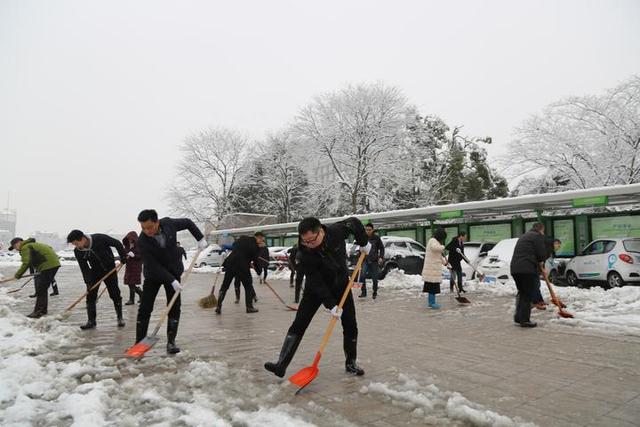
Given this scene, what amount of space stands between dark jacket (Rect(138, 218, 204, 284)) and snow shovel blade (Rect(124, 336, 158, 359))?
691 millimetres

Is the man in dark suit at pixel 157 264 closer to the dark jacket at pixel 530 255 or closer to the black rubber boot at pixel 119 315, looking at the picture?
the black rubber boot at pixel 119 315

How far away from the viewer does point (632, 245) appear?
38.7 feet

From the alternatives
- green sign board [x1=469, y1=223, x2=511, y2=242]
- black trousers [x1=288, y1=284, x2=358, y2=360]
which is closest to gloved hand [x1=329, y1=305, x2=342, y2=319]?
black trousers [x1=288, y1=284, x2=358, y2=360]

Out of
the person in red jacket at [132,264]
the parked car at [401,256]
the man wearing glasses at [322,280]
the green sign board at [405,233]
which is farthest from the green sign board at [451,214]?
the man wearing glasses at [322,280]

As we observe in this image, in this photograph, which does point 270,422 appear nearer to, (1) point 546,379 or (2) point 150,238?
(1) point 546,379

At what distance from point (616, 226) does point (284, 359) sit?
13.7m

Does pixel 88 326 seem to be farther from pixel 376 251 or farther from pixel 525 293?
pixel 525 293

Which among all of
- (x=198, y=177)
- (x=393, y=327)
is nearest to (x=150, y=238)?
(x=393, y=327)

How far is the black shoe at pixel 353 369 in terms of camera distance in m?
4.47

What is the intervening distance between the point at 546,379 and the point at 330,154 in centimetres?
3047

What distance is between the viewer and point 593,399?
3.73m

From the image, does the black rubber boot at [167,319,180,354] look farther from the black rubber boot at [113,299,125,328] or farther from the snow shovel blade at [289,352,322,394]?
the black rubber boot at [113,299,125,328]

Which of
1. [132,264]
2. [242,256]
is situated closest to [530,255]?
[242,256]

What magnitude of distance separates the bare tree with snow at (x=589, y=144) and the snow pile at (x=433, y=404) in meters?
22.3
